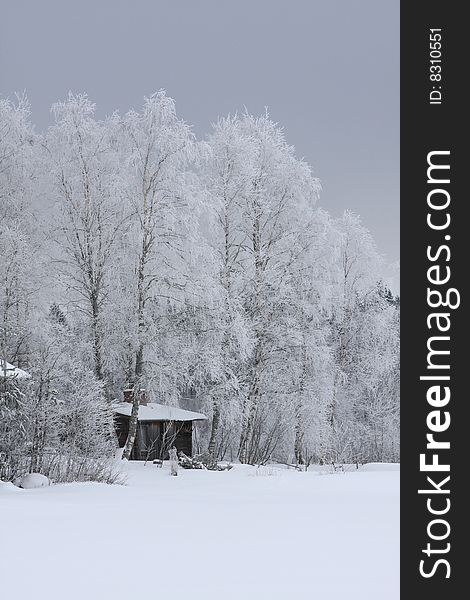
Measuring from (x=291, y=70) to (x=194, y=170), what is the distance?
3177 millimetres

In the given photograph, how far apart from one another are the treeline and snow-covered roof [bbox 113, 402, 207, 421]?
713mm

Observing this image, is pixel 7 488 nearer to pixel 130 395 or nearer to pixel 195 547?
pixel 195 547

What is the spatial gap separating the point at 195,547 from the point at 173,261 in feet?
39.8

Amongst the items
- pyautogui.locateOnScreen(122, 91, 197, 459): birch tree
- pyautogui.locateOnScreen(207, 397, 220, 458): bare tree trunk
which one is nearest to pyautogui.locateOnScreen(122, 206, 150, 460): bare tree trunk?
pyautogui.locateOnScreen(122, 91, 197, 459): birch tree

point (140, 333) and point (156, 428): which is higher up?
point (140, 333)

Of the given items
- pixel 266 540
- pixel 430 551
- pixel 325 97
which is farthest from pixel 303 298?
pixel 430 551

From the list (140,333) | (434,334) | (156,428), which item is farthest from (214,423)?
(434,334)

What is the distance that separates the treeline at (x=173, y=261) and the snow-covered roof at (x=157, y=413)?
0.71m

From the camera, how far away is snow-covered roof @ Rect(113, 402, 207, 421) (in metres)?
18.5

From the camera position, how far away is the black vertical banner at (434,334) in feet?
9.18

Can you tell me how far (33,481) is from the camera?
412 inches

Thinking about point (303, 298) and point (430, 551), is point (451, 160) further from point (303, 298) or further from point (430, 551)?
point (303, 298)

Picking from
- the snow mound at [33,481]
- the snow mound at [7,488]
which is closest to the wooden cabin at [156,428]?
the snow mound at [33,481]

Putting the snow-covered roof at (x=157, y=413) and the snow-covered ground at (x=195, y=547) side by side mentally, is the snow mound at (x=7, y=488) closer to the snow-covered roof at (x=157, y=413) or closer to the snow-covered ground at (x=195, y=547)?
the snow-covered ground at (x=195, y=547)
